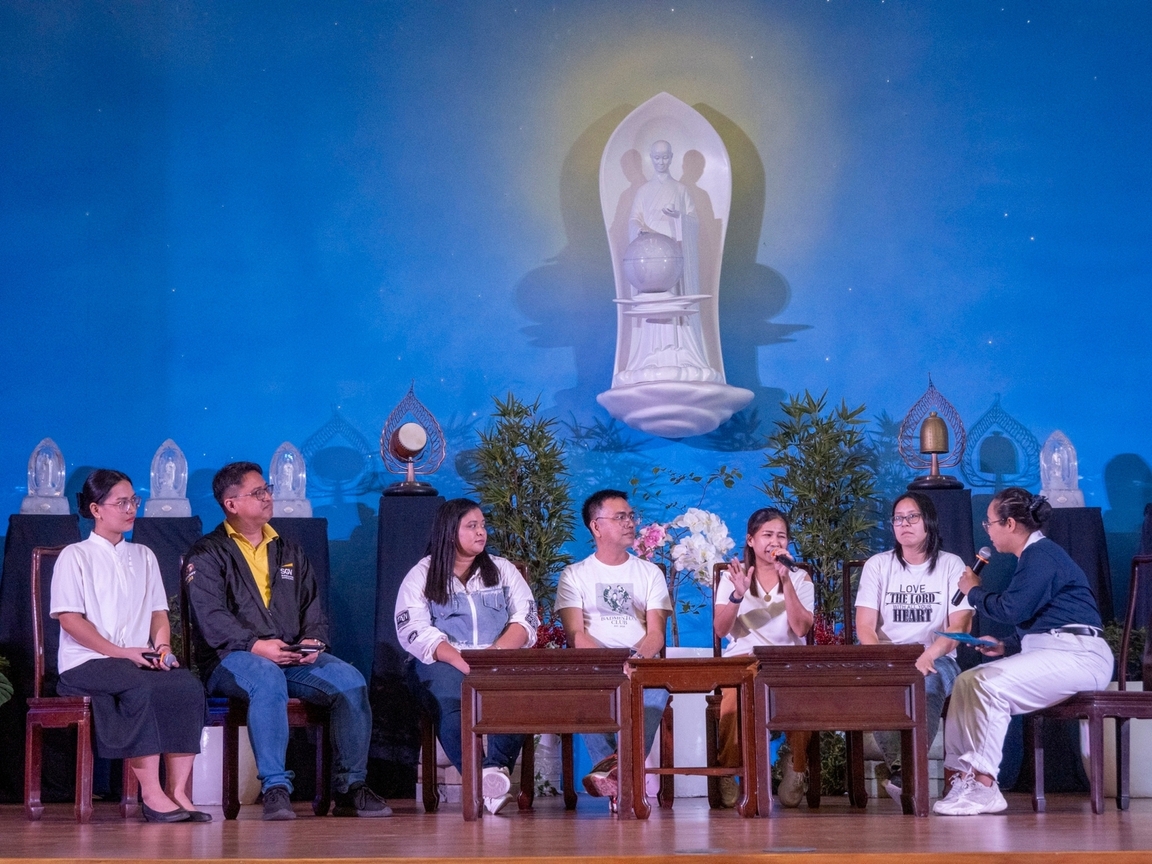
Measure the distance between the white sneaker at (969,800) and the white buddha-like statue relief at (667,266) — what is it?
88.8 inches

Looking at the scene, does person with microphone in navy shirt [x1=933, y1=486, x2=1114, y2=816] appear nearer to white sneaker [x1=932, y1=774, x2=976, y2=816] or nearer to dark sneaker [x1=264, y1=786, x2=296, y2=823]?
white sneaker [x1=932, y1=774, x2=976, y2=816]

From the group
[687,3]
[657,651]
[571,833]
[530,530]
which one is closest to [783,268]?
[687,3]

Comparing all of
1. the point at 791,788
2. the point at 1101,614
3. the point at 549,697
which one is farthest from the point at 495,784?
the point at 1101,614

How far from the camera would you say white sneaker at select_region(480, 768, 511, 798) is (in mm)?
4789

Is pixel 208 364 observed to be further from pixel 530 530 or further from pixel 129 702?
pixel 129 702

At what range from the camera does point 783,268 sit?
6.82 metres

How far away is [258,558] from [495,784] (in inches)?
49.3

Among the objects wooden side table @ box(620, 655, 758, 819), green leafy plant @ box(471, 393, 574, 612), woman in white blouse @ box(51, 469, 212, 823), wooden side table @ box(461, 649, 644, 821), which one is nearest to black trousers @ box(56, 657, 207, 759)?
woman in white blouse @ box(51, 469, 212, 823)

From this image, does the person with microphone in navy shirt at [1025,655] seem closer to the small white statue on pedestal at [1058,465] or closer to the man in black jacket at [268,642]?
the small white statue on pedestal at [1058,465]

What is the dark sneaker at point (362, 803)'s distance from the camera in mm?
4918

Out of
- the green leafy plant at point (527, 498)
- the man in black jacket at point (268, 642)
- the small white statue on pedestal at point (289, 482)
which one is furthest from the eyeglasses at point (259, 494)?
the green leafy plant at point (527, 498)

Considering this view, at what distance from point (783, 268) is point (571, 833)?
3573 mm

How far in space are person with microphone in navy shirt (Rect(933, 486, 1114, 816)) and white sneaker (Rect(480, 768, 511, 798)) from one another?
1493 millimetres

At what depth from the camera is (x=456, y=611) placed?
5.31 m
